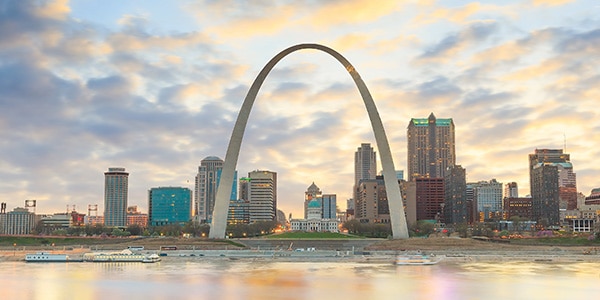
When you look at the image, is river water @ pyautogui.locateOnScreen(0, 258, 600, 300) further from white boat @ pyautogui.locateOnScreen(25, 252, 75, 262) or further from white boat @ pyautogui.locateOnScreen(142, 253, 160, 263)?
white boat @ pyautogui.locateOnScreen(25, 252, 75, 262)

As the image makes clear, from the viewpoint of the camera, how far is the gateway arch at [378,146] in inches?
3196

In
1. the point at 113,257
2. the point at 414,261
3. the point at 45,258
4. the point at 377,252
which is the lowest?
the point at 45,258

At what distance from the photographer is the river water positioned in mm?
37375

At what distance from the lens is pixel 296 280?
44156mm

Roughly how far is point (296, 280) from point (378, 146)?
4066cm

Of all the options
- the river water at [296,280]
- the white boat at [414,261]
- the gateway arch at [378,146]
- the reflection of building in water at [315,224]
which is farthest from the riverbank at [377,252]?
the reflection of building in water at [315,224]

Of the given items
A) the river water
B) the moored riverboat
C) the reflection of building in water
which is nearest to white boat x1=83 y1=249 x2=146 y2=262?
the moored riverboat

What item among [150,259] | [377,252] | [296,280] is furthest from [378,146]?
[296,280]

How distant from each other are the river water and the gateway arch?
20836mm

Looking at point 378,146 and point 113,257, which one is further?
point 378,146

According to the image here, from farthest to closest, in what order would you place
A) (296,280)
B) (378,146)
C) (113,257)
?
(378,146)
(113,257)
(296,280)

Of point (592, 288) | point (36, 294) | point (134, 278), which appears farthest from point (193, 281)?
point (592, 288)

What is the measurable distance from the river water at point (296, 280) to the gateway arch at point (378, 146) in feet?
68.4

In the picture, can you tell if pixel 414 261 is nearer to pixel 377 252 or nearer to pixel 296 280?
pixel 377 252
